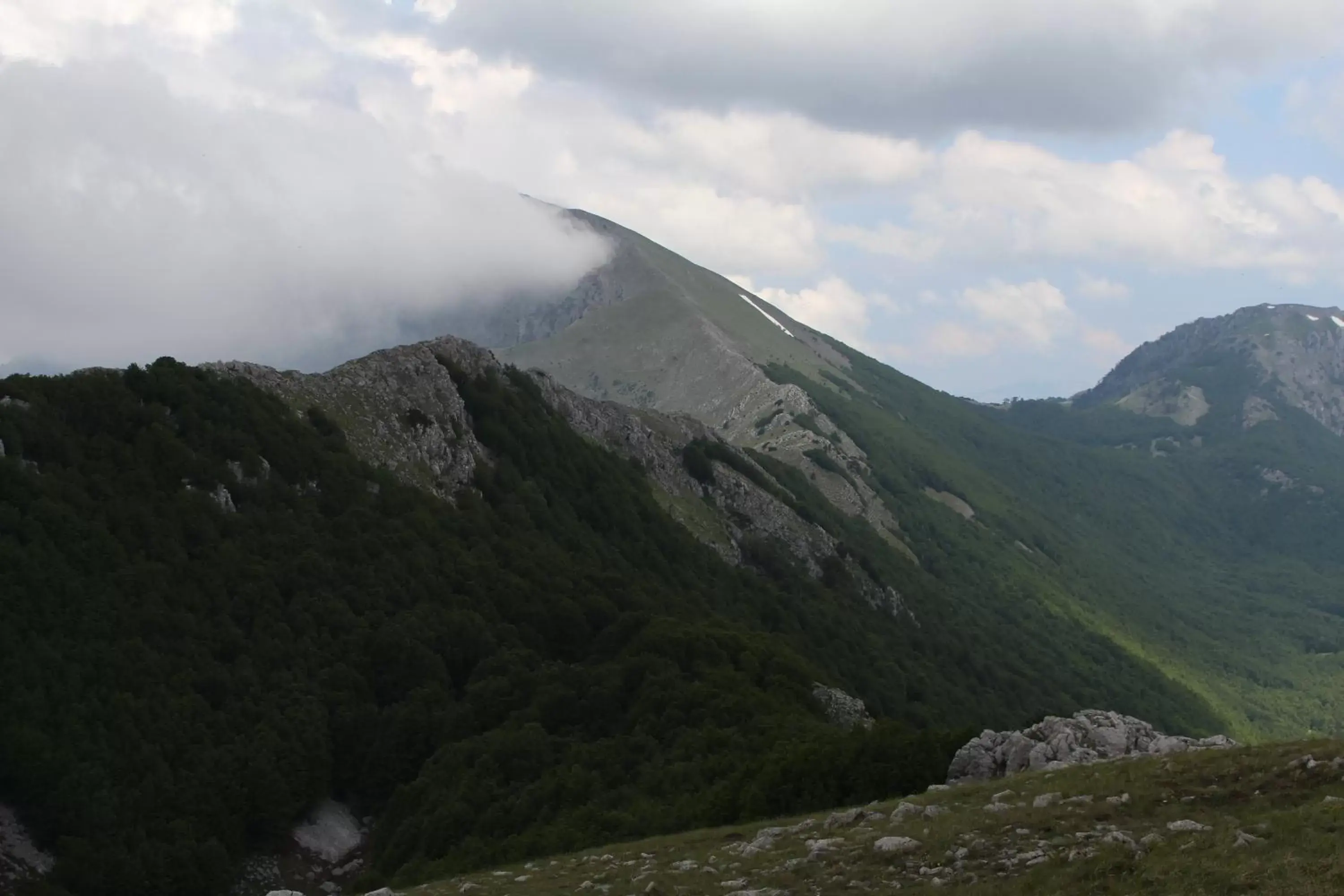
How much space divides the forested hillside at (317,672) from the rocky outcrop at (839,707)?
208cm

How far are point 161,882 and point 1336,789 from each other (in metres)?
77.6

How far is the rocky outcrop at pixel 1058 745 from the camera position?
61.8 meters

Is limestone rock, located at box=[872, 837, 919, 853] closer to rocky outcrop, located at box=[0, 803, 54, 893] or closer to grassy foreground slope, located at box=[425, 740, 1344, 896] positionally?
grassy foreground slope, located at box=[425, 740, 1344, 896]

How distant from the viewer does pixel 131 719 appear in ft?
315

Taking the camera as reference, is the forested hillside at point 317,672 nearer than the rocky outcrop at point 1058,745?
No

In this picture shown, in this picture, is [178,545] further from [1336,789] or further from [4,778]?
[1336,789]

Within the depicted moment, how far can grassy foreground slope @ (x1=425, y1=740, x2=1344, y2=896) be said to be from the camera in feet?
108

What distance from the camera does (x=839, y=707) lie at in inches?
5015

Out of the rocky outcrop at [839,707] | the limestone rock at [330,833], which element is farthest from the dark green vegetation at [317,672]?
the rocky outcrop at [839,707]

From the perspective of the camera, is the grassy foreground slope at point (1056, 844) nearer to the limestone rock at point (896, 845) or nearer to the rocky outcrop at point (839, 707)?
the limestone rock at point (896, 845)

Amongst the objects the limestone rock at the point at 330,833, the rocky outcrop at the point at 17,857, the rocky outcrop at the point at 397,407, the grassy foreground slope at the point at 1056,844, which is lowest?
the limestone rock at the point at 330,833

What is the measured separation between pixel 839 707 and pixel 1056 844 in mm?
90418

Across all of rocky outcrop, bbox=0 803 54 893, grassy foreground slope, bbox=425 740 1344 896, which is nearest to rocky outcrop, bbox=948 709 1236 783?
grassy foreground slope, bbox=425 740 1344 896

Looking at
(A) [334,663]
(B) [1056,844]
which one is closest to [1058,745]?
(B) [1056,844]
